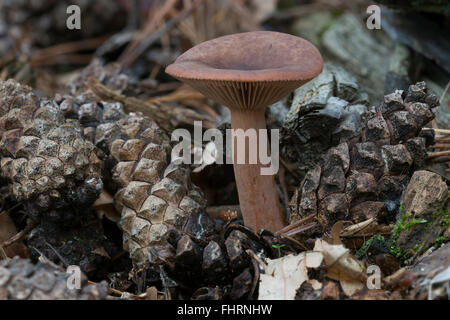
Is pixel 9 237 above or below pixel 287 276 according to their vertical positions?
below

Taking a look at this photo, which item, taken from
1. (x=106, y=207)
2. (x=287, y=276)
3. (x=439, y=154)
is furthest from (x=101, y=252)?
(x=439, y=154)

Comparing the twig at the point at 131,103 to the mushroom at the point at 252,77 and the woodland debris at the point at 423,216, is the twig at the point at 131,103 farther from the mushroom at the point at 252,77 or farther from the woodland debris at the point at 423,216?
the woodland debris at the point at 423,216

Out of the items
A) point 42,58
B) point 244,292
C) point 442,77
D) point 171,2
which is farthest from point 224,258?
point 42,58

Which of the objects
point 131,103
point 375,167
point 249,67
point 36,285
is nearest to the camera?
point 36,285

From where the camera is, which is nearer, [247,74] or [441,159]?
[247,74]

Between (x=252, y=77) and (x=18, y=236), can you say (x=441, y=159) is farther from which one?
(x=18, y=236)
